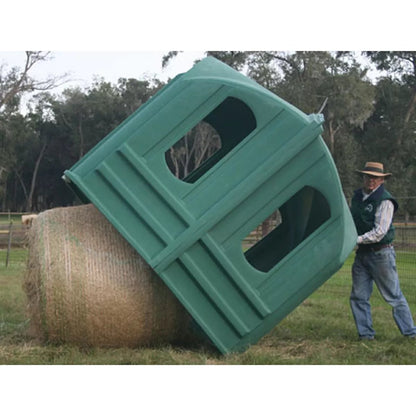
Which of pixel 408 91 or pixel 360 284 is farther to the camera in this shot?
pixel 408 91

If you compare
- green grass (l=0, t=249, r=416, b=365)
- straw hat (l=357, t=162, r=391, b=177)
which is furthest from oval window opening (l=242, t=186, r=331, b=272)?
green grass (l=0, t=249, r=416, b=365)

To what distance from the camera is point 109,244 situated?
5.07 metres

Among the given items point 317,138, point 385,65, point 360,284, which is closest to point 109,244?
point 317,138

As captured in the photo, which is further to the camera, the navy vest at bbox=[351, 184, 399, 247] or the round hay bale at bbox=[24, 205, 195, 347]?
the navy vest at bbox=[351, 184, 399, 247]

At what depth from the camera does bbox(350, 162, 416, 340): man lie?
5922mm

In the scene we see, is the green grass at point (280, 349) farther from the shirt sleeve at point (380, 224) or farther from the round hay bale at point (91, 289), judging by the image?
the shirt sleeve at point (380, 224)

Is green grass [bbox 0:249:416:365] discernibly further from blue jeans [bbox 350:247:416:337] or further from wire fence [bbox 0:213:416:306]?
wire fence [bbox 0:213:416:306]

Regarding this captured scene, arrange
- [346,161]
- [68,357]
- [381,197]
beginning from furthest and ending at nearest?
[346,161]
[381,197]
[68,357]

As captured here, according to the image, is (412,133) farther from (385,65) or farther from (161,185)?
(161,185)

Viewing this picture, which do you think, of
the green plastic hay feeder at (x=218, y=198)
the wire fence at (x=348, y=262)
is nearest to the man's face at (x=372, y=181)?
the green plastic hay feeder at (x=218, y=198)

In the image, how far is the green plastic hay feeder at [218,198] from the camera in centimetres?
487

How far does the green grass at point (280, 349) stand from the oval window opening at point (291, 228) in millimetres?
725

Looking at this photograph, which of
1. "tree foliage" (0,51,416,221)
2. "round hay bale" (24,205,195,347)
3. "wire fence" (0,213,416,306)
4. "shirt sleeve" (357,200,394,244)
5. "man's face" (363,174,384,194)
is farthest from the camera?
"tree foliage" (0,51,416,221)

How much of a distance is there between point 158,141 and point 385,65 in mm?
28032
